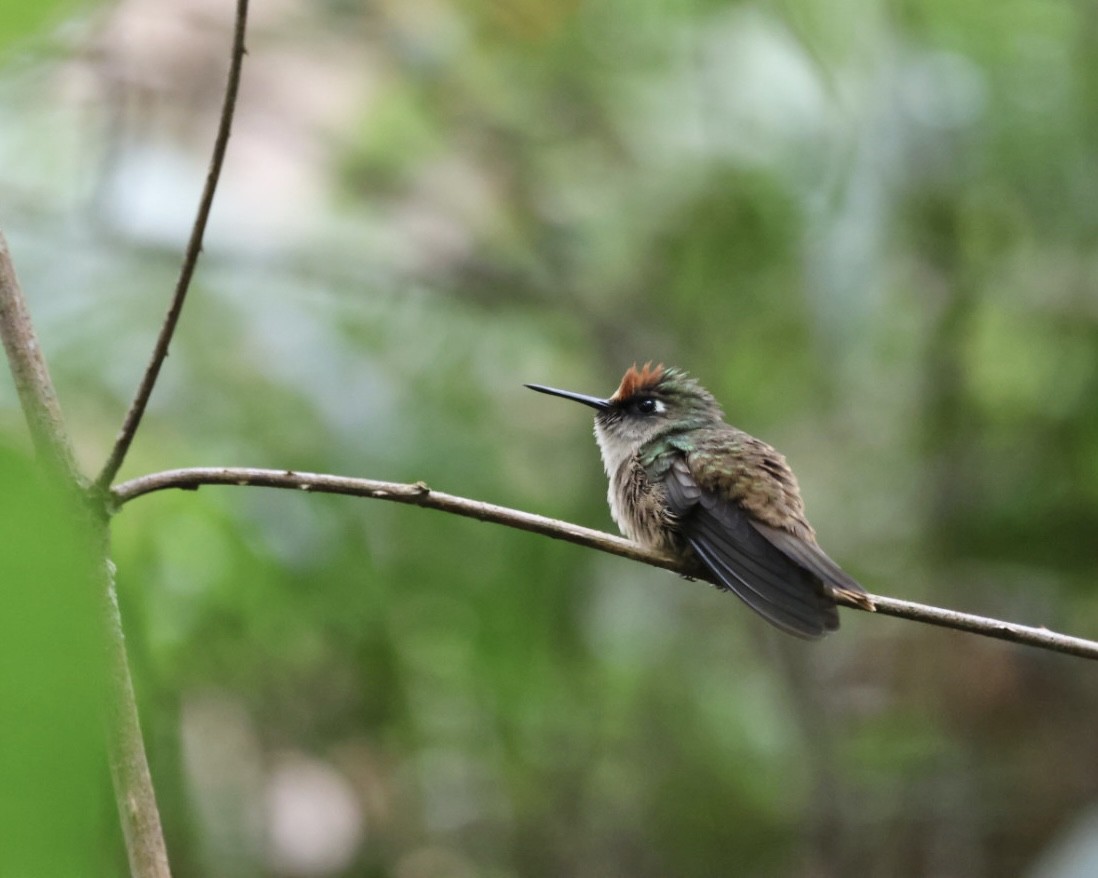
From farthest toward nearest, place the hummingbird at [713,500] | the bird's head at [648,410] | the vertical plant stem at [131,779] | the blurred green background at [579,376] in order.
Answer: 1. the blurred green background at [579,376]
2. the bird's head at [648,410]
3. the hummingbird at [713,500]
4. the vertical plant stem at [131,779]

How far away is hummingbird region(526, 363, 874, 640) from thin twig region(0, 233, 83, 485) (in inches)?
46.5

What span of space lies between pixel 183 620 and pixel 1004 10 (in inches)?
135

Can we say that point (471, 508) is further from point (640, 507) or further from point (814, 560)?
point (640, 507)

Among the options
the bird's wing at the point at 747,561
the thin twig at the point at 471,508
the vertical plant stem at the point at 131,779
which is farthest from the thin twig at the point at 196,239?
the bird's wing at the point at 747,561

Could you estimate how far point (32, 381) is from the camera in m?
1.16

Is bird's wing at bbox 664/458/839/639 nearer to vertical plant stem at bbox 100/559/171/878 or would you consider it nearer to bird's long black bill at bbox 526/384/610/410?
bird's long black bill at bbox 526/384/610/410

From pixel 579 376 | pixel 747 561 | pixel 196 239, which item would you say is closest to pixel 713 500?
pixel 747 561

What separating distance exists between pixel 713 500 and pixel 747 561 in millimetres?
356

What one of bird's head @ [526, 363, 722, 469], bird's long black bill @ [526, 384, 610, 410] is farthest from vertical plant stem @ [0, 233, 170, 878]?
bird's head @ [526, 363, 722, 469]

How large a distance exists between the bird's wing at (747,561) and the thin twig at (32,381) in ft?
3.93

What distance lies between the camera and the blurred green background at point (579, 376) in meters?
3.71

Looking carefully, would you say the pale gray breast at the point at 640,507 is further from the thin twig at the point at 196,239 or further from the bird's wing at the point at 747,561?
the thin twig at the point at 196,239

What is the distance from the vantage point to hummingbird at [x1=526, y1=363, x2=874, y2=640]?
2.13 meters

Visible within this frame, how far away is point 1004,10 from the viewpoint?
413 cm
